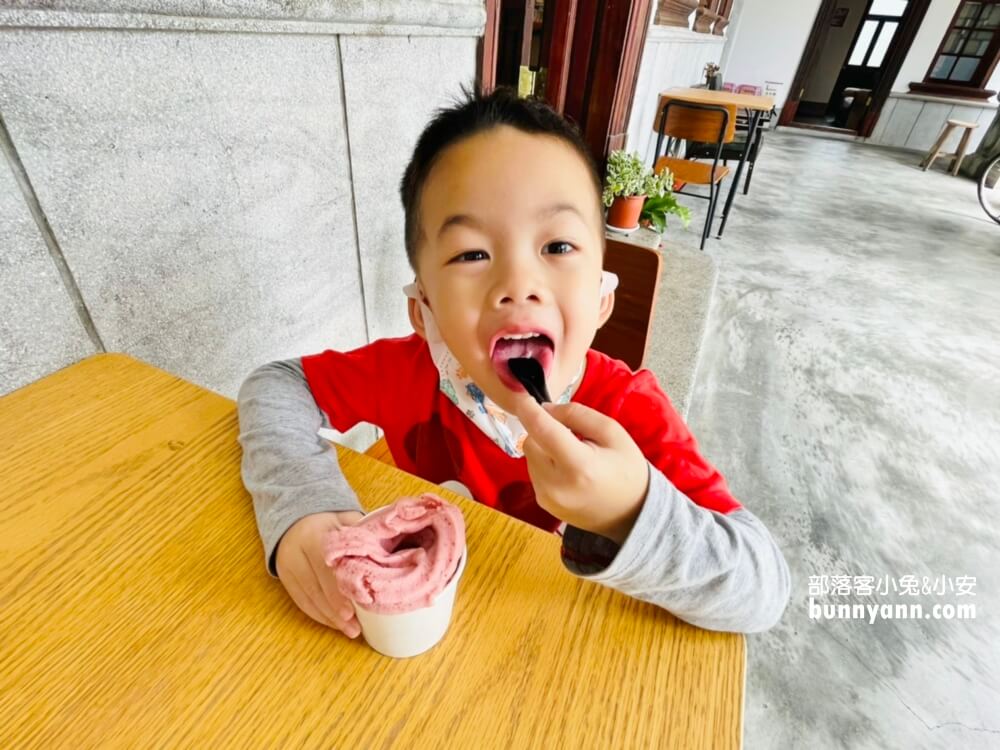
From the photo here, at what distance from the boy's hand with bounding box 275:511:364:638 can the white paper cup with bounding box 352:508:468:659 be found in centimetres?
2

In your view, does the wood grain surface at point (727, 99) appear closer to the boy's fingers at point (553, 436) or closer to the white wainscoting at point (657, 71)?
the white wainscoting at point (657, 71)

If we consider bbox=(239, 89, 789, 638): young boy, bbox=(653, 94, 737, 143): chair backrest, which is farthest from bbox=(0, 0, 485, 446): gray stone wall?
bbox=(653, 94, 737, 143): chair backrest

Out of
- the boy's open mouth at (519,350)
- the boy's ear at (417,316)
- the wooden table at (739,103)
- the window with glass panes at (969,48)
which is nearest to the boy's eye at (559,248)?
the boy's open mouth at (519,350)

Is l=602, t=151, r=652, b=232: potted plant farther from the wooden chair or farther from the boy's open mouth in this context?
the boy's open mouth

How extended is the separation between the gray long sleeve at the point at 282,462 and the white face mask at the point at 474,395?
0.76ft

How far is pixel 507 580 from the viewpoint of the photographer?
1.73 feet

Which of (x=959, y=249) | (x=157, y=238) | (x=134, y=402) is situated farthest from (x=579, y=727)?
(x=959, y=249)

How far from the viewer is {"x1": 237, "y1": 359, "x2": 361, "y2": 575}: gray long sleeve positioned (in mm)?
561

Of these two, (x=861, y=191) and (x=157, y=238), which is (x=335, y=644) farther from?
(x=861, y=191)

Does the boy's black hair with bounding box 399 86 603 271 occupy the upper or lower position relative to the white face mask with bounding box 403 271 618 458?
upper

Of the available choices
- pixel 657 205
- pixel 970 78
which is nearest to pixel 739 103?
pixel 657 205

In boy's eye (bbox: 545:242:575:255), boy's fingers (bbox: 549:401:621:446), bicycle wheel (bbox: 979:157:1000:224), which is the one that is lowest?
bicycle wheel (bbox: 979:157:1000:224)

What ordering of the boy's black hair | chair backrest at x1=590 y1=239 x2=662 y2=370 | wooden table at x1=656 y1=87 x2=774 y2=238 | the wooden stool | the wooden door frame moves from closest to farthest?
1. the boy's black hair
2. chair backrest at x1=590 y1=239 x2=662 y2=370
3. the wooden door frame
4. wooden table at x1=656 y1=87 x2=774 y2=238
5. the wooden stool

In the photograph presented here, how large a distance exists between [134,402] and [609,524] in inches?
27.4
